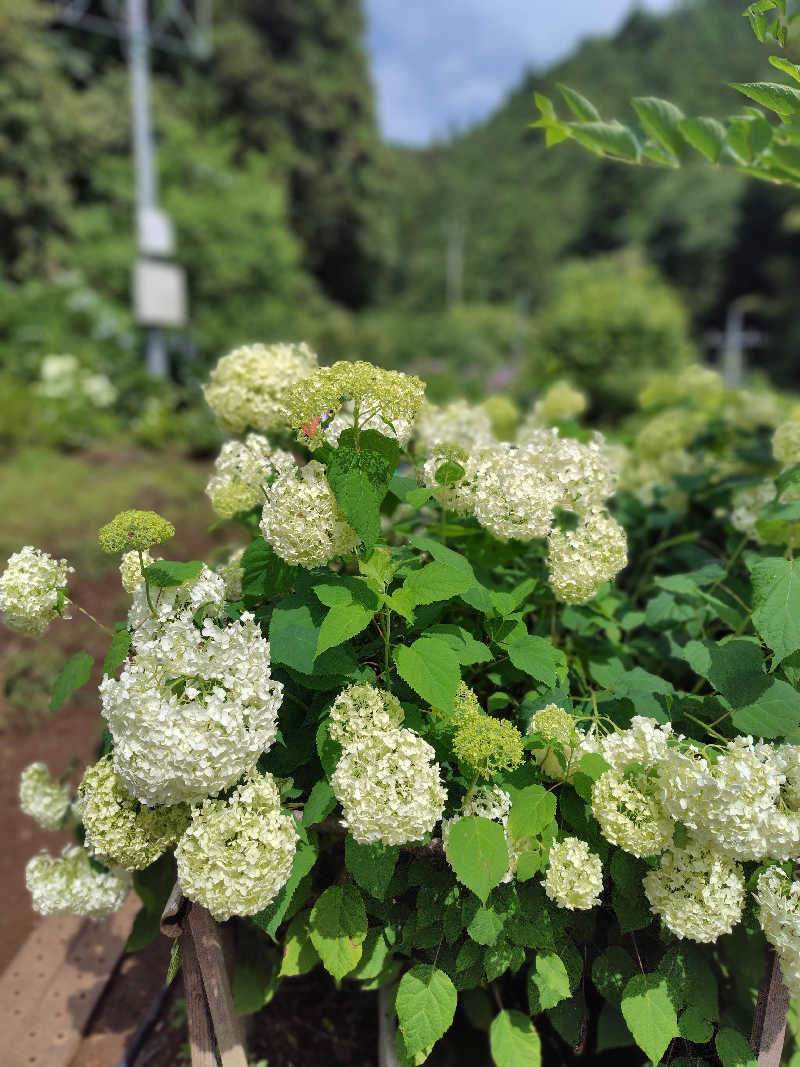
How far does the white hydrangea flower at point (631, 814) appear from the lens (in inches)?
41.4

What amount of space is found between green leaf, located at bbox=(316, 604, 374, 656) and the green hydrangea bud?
0.27 metres

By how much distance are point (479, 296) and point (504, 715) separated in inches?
1689

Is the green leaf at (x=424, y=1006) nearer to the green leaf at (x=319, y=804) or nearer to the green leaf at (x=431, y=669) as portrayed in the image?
the green leaf at (x=319, y=804)

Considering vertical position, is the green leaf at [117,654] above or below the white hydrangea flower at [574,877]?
above

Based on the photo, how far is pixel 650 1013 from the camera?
116 cm

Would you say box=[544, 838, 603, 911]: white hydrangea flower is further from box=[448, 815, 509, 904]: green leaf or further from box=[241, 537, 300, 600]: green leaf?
box=[241, 537, 300, 600]: green leaf

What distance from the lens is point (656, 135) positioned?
1056mm

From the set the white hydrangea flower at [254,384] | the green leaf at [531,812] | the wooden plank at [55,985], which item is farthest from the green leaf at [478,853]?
the wooden plank at [55,985]

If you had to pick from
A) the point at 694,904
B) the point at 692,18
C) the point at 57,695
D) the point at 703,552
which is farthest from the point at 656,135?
the point at 692,18

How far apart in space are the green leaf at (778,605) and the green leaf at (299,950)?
0.94 metres

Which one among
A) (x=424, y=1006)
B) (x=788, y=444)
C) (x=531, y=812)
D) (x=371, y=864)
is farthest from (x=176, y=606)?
(x=788, y=444)

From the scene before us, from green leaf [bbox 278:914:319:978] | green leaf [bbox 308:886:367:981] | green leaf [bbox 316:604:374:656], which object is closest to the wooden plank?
green leaf [bbox 278:914:319:978]

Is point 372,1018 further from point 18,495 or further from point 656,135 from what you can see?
point 18,495

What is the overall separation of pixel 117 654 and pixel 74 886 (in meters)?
0.60
